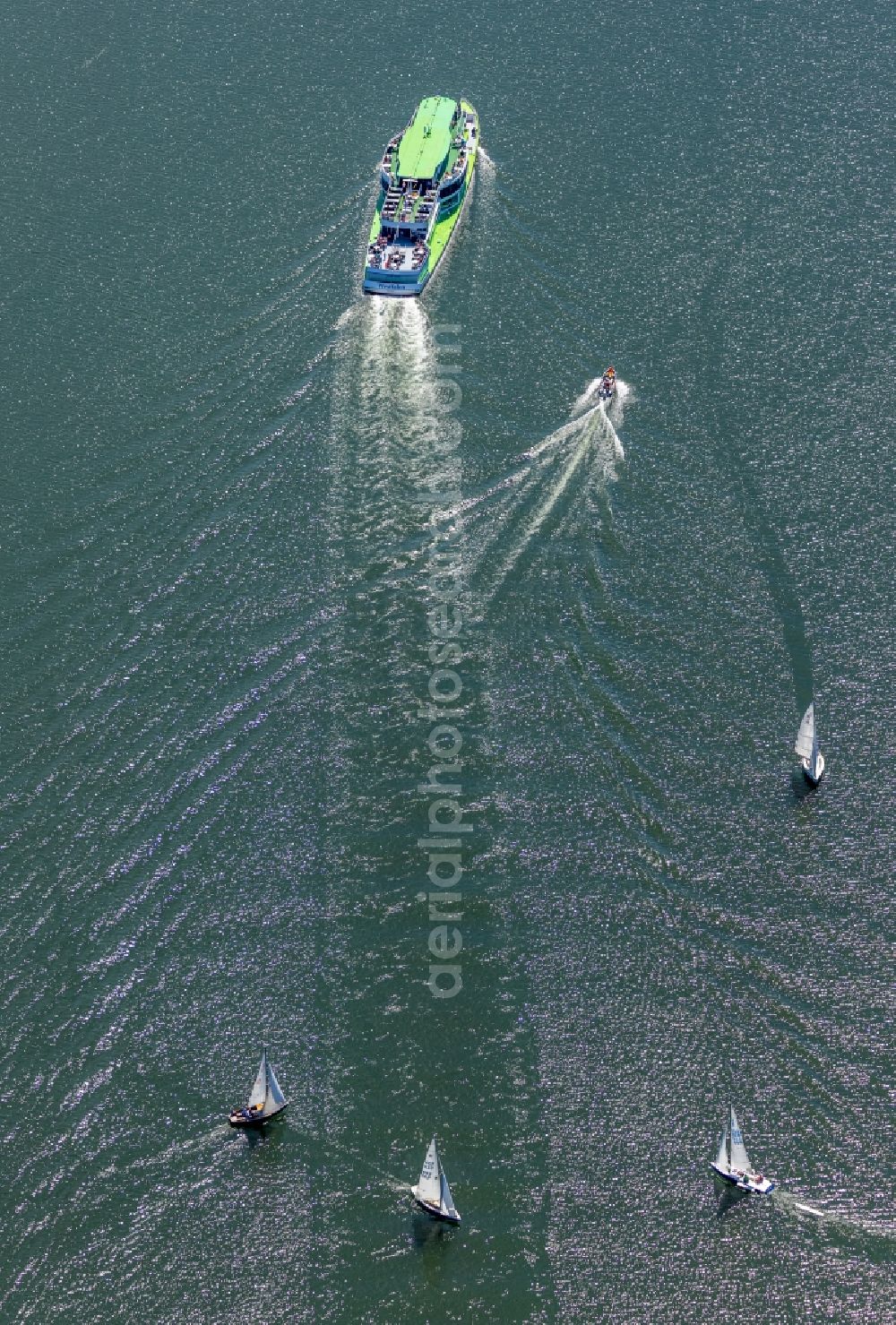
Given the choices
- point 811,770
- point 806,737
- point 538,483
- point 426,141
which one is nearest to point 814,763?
point 811,770

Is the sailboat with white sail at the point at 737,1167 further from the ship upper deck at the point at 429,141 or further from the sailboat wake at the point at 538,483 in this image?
the ship upper deck at the point at 429,141

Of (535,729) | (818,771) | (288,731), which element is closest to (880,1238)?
(818,771)

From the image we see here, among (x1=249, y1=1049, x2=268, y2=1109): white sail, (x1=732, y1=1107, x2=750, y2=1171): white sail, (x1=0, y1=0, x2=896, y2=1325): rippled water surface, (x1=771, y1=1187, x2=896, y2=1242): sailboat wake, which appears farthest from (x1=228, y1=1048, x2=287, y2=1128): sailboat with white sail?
(x1=771, y1=1187, x2=896, y2=1242): sailboat wake

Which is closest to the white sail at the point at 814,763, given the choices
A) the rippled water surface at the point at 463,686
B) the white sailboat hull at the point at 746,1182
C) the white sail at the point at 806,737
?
the white sail at the point at 806,737

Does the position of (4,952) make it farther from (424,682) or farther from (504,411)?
(504,411)

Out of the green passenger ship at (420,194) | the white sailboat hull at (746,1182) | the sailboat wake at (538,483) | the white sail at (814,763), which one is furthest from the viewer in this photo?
the green passenger ship at (420,194)
